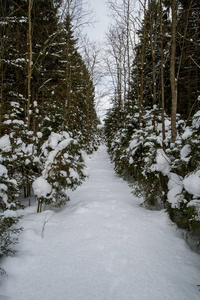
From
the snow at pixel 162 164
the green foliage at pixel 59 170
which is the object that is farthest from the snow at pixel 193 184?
the green foliage at pixel 59 170

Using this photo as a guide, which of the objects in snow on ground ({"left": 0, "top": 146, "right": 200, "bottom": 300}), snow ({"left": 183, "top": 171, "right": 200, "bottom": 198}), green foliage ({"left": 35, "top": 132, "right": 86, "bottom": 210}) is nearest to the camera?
snow on ground ({"left": 0, "top": 146, "right": 200, "bottom": 300})

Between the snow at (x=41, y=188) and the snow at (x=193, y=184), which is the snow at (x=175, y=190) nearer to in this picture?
the snow at (x=193, y=184)

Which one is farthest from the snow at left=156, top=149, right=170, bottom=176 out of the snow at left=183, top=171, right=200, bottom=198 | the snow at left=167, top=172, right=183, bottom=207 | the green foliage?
the green foliage

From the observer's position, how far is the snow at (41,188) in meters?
3.61

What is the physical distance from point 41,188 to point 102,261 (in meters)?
2.06

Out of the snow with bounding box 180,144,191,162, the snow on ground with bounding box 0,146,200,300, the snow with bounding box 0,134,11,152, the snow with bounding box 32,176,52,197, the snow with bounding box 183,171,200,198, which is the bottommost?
the snow on ground with bounding box 0,146,200,300

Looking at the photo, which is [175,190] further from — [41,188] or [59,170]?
[41,188]

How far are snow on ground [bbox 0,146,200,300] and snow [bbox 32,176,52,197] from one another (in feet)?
1.82

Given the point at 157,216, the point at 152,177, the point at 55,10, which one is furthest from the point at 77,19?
the point at 157,216

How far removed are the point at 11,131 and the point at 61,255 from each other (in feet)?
12.4

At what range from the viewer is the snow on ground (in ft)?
6.02

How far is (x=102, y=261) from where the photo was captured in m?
2.28

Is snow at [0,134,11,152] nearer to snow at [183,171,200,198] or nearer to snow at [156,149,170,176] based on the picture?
snow at [156,149,170,176]

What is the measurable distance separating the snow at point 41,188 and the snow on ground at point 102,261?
0.56m
